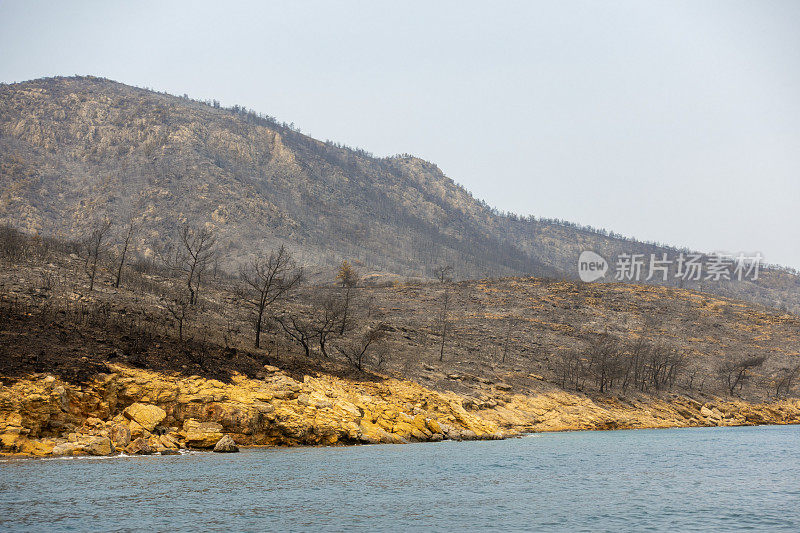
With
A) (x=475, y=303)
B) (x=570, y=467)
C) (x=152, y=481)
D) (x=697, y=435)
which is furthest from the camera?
(x=475, y=303)

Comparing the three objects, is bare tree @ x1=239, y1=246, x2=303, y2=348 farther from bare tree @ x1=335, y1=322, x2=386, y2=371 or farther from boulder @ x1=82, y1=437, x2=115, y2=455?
boulder @ x1=82, y1=437, x2=115, y2=455

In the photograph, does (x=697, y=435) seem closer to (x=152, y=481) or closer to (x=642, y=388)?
(x=642, y=388)

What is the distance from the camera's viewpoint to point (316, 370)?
49156 mm

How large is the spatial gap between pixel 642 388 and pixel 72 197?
632 feet

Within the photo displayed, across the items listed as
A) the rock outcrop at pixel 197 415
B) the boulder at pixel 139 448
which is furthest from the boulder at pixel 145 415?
the boulder at pixel 139 448

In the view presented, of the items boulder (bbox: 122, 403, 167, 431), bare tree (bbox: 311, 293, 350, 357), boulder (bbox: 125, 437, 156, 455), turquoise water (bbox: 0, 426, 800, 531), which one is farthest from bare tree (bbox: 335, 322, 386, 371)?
boulder (bbox: 125, 437, 156, 455)

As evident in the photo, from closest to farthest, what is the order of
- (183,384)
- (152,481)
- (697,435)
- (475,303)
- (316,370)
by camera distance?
1. (152,481)
2. (183,384)
3. (316,370)
4. (697,435)
5. (475,303)

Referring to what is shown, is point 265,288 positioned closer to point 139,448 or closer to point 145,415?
point 145,415

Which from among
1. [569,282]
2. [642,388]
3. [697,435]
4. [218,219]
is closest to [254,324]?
[697,435]

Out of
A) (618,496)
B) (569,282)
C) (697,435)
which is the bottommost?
(697,435)

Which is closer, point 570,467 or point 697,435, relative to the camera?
point 570,467

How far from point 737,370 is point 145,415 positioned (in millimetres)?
91776

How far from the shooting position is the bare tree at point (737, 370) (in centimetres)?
8725

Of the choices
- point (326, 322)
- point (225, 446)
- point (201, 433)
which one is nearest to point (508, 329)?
point (326, 322)
